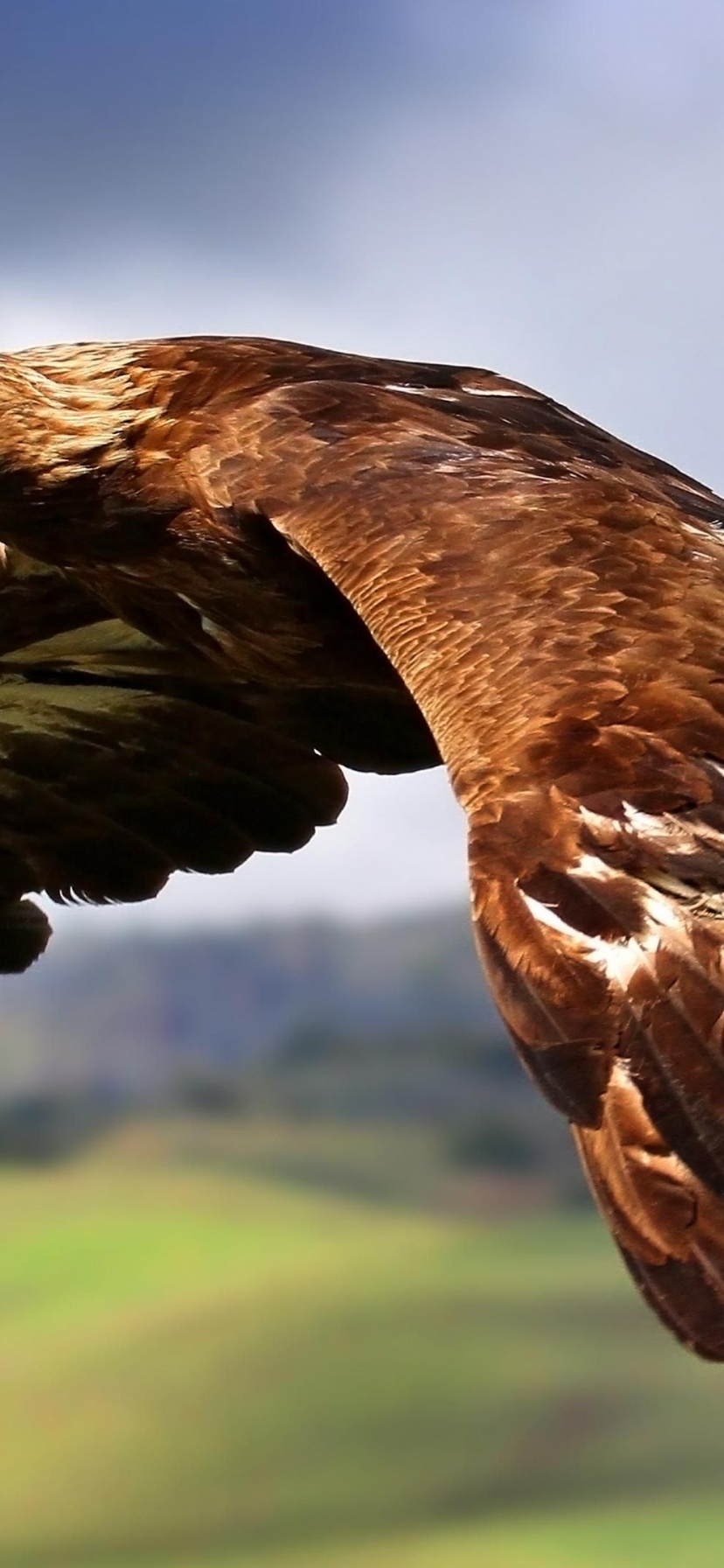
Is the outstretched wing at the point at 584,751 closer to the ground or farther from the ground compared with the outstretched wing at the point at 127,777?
closer to the ground

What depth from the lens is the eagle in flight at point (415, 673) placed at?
2.27 m

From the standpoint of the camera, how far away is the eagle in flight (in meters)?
2.27

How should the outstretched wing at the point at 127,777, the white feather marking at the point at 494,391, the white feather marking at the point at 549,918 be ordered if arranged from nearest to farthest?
the white feather marking at the point at 549,918 → the white feather marking at the point at 494,391 → the outstretched wing at the point at 127,777

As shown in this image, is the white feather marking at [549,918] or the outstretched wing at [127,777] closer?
the white feather marking at [549,918]

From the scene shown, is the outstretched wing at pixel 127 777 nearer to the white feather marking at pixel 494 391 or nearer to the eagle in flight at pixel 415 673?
the eagle in flight at pixel 415 673

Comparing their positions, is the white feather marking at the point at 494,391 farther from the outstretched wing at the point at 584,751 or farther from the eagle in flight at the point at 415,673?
the outstretched wing at the point at 584,751

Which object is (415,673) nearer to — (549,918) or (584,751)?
(584,751)

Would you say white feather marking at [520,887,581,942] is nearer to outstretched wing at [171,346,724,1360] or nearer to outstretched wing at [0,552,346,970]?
outstretched wing at [171,346,724,1360]

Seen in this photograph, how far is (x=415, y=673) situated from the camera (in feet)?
8.57

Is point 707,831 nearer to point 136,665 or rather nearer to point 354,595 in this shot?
point 354,595

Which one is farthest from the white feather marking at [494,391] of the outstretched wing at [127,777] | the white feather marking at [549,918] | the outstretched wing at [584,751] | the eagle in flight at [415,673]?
the white feather marking at [549,918]

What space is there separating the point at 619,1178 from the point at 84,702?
2.39 m

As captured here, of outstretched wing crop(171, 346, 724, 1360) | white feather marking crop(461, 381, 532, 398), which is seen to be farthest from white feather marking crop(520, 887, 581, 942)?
white feather marking crop(461, 381, 532, 398)

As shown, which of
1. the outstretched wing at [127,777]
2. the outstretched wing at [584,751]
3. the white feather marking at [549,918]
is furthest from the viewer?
the outstretched wing at [127,777]
